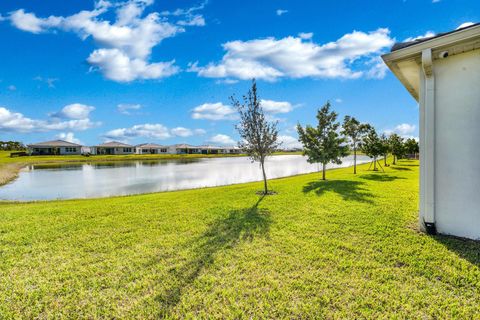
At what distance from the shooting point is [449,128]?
511 centimetres

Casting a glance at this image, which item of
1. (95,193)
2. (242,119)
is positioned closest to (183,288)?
(242,119)

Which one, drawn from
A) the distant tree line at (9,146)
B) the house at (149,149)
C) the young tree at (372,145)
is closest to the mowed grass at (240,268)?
the young tree at (372,145)

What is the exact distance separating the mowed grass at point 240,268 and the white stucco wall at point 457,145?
527 mm

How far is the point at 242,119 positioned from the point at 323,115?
857 cm

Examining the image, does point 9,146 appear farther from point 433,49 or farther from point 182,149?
point 433,49

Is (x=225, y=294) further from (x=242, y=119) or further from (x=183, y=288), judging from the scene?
(x=242, y=119)

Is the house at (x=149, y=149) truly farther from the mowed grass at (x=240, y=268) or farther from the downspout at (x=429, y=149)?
the downspout at (x=429, y=149)

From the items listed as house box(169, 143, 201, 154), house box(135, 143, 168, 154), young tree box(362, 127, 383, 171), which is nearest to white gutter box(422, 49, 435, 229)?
young tree box(362, 127, 383, 171)

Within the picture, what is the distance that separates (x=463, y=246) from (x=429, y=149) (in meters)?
2.01

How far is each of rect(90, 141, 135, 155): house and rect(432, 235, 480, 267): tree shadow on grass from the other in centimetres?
9295

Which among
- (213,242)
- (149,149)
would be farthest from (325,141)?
(149,149)

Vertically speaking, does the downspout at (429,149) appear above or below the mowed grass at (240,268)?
above

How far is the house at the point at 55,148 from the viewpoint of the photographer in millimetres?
68438

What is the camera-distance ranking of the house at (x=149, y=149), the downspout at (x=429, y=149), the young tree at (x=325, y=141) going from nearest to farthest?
the downspout at (x=429, y=149) → the young tree at (x=325, y=141) → the house at (x=149, y=149)
